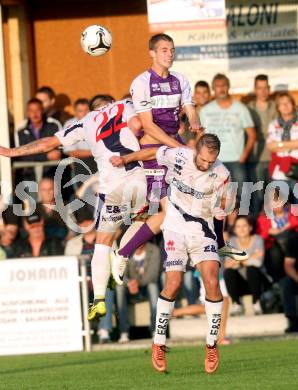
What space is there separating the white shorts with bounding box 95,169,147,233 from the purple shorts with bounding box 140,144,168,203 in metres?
0.06

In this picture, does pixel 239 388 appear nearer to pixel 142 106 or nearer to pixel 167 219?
pixel 167 219

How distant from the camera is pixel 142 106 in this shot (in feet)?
43.9

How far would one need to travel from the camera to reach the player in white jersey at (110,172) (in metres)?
13.6

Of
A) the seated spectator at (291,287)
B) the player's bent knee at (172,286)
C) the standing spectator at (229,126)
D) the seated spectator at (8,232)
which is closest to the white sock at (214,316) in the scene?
the player's bent knee at (172,286)

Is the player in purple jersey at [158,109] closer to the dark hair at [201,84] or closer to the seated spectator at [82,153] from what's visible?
the seated spectator at [82,153]

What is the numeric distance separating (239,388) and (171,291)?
1923mm

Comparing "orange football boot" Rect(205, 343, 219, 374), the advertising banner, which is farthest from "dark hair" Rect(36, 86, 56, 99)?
"orange football boot" Rect(205, 343, 219, 374)

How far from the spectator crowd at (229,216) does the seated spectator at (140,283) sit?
14mm

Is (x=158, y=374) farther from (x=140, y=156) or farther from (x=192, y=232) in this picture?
(x=140, y=156)

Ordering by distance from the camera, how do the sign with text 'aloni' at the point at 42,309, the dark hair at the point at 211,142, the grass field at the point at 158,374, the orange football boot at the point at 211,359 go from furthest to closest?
1. the sign with text 'aloni' at the point at 42,309
2. the orange football boot at the point at 211,359
3. the dark hair at the point at 211,142
4. the grass field at the point at 158,374

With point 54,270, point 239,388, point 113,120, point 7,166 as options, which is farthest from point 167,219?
point 7,166

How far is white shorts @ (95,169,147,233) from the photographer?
536 inches

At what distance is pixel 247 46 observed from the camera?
20.3 metres

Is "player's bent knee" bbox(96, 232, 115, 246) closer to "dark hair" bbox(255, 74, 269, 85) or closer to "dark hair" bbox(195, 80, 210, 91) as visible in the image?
"dark hair" bbox(195, 80, 210, 91)
